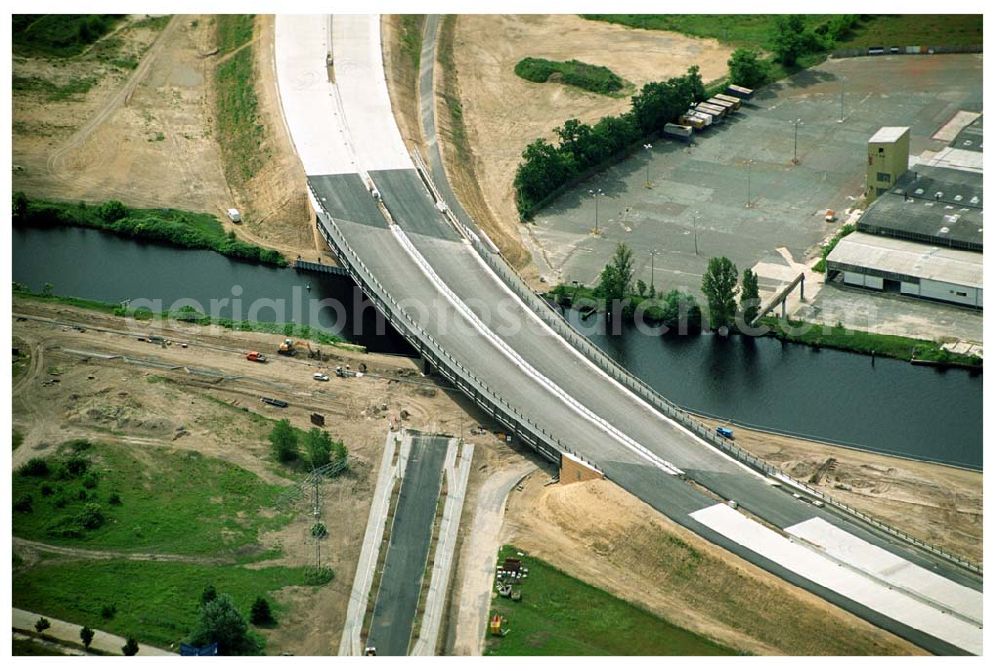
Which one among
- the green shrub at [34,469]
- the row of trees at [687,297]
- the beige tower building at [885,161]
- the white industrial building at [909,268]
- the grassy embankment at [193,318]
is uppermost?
the beige tower building at [885,161]

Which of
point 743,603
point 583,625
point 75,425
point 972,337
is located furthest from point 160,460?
point 972,337

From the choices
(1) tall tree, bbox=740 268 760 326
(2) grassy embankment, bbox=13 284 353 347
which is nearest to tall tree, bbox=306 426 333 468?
(2) grassy embankment, bbox=13 284 353 347

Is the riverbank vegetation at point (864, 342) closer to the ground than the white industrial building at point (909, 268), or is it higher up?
closer to the ground

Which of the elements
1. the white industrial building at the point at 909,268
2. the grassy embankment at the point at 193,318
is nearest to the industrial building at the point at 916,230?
the white industrial building at the point at 909,268

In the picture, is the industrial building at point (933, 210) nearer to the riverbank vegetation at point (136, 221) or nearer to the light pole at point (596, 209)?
the light pole at point (596, 209)

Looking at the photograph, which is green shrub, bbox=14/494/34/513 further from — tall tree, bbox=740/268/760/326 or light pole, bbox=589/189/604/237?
light pole, bbox=589/189/604/237

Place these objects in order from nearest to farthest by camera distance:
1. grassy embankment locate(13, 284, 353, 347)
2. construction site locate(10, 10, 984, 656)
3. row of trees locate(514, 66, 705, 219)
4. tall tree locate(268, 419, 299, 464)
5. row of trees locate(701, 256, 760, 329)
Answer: construction site locate(10, 10, 984, 656) < tall tree locate(268, 419, 299, 464) < row of trees locate(701, 256, 760, 329) < grassy embankment locate(13, 284, 353, 347) < row of trees locate(514, 66, 705, 219)
